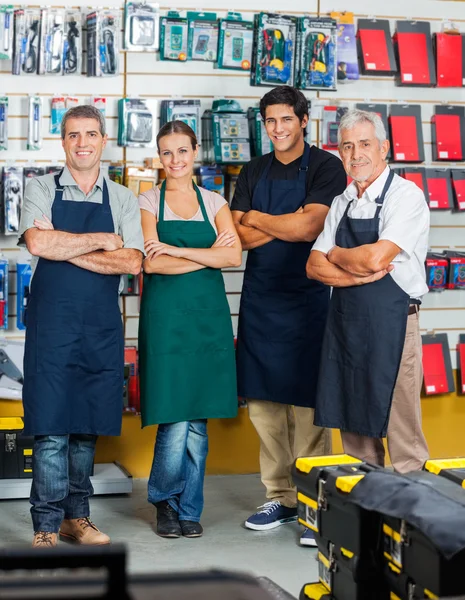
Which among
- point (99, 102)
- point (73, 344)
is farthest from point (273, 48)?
point (73, 344)

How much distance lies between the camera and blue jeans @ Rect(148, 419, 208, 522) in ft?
14.2

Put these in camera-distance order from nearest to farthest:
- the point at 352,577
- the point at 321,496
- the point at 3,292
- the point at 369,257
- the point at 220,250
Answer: the point at 352,577 → the point at 321,496 → the point at 369,257 → the point at 220,250 → the point at 3,292

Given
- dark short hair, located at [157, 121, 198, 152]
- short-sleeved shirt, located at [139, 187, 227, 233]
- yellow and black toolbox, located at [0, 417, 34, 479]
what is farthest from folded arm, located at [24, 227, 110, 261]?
yellow and black toolbox, located at [0, 417, 34, 479]

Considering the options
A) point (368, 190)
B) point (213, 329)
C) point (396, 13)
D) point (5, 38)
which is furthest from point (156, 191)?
point (396, 13)

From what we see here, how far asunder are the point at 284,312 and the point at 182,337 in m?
0.53

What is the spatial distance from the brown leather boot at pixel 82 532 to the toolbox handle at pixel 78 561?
10.1ft

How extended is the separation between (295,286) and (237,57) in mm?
1728

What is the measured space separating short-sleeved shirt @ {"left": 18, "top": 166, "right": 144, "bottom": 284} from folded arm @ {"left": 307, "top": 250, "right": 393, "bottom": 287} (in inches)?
29.7

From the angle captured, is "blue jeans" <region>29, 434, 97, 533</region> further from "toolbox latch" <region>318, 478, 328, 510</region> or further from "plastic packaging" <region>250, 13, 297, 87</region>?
"plastic packaging" <region>250, 13, 297, 87</region>

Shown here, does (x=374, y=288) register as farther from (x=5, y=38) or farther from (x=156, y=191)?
(x=5, y=38)

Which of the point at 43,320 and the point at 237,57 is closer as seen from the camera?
the point at 43,320

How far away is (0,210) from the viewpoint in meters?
5.21

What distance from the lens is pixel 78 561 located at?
3.71ft

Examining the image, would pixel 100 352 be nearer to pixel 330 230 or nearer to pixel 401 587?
pixel 330 230
